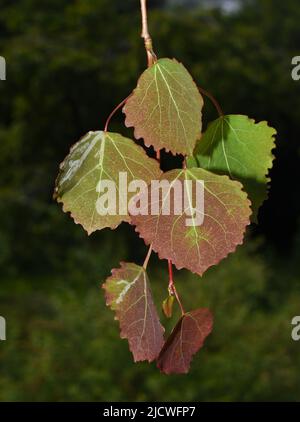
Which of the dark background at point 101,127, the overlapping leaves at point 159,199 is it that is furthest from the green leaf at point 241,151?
the dark background at point 101,127

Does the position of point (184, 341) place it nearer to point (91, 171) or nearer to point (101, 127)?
point (91, 171)

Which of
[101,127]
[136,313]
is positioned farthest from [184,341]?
[101,127]

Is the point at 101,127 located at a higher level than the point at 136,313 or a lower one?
higher

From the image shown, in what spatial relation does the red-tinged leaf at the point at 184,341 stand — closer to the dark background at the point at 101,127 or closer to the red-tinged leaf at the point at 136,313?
the red-tinged leaf at the point at 136,313

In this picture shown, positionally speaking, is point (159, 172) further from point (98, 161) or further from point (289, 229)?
point (289, 229)

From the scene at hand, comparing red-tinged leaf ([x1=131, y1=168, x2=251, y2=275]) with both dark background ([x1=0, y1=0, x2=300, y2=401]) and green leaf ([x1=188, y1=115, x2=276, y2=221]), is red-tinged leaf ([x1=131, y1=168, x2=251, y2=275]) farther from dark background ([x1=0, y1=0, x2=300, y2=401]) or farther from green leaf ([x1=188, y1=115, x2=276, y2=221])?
dark background ([x1=0, y1=0, x2=300, y2=401])

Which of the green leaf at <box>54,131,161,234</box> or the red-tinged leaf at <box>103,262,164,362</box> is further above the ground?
the green leaf at <box>54,131,161,234</box>

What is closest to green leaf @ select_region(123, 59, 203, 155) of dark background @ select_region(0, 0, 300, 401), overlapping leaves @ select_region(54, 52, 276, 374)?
overlapping leaves @ select_region(54, 52, 276, 374)
